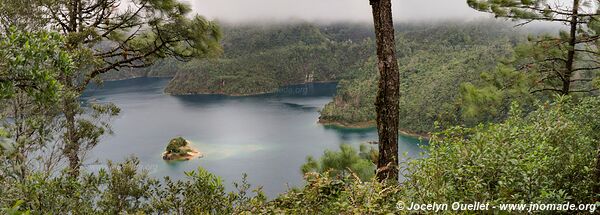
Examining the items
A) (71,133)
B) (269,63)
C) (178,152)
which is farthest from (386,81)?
(269,63)

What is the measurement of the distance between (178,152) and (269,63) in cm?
6171

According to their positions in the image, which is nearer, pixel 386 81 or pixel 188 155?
pixel 386 81

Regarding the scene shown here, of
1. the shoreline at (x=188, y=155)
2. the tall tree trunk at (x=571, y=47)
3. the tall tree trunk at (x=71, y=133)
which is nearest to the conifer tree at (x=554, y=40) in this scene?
the tall tree trunk at (x=571, y=47)

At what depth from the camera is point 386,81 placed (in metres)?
3.34

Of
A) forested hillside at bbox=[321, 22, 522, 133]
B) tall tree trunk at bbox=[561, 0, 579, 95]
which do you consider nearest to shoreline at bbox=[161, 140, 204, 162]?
forested hillside at bbox=[321, 22, 522, 133]

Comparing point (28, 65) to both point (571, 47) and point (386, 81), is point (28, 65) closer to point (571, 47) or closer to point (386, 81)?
point (386, 81)

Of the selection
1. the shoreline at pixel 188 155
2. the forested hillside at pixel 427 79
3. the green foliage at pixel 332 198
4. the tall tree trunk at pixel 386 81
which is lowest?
the shoreline at pixel 188 155

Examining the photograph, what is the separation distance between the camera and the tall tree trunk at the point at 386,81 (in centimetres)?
332

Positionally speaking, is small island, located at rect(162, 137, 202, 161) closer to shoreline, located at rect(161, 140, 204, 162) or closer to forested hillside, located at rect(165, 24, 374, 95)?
shoreline, located at rect(161, 140, 204, 162)

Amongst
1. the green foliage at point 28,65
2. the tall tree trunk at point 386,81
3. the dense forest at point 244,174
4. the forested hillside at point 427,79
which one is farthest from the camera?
the forested hillside at point 427,79

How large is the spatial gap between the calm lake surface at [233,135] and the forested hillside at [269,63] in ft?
21.4

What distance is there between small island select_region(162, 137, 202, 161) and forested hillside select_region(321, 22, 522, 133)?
17.1 m

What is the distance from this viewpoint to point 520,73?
6707mm

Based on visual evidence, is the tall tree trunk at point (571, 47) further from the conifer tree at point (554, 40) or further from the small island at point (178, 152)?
the small island at point (178, 152)
